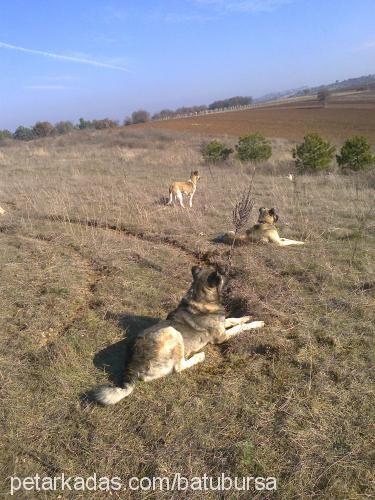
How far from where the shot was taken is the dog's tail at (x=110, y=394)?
3.83 meters

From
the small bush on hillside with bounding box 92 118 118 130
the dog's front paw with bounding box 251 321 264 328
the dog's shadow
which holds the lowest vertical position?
the dog's front paw with bounding box 251 321 264 328

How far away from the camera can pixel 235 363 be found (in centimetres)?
455

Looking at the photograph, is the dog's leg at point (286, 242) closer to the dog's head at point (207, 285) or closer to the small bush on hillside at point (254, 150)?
the dog's head at point (207, 285)

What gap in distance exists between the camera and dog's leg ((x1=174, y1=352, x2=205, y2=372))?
170 inches

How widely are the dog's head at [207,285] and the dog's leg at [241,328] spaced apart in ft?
1.42

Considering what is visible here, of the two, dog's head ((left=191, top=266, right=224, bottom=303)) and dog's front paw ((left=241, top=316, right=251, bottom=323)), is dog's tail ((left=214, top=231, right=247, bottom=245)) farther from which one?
dog's head ((left=191, top=266, right=224, bottom=303))

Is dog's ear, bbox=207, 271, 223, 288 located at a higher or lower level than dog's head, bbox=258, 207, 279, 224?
higher

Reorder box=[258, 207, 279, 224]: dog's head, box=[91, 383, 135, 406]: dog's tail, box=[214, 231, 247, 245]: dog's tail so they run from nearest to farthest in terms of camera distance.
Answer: box=[91, 383, 135, 406]: dog's tail → box=[214, 231, 247, 245]: dog's tail → box=[258, 207, 279, 224]: dog's head

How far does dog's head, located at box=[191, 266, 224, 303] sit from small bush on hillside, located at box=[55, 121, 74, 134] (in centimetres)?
7005

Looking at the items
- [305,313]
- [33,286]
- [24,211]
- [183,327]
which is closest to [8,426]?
[183,327]

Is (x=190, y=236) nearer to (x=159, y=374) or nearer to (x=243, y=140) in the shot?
(x=159, y=374)

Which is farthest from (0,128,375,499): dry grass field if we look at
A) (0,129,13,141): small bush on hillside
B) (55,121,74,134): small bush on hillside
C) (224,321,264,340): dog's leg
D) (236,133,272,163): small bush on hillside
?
(55,121,74,134): small bush on hillside

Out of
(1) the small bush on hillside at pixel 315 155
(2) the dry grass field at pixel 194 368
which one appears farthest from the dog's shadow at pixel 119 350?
(1) the small bush on hillside at pixel 315 155

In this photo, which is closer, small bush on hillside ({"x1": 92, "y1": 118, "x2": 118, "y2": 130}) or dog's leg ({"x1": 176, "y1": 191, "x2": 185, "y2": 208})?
dog's leg ({"x1": 176, "y1": 191, "x2": 185, "y2": 208})
